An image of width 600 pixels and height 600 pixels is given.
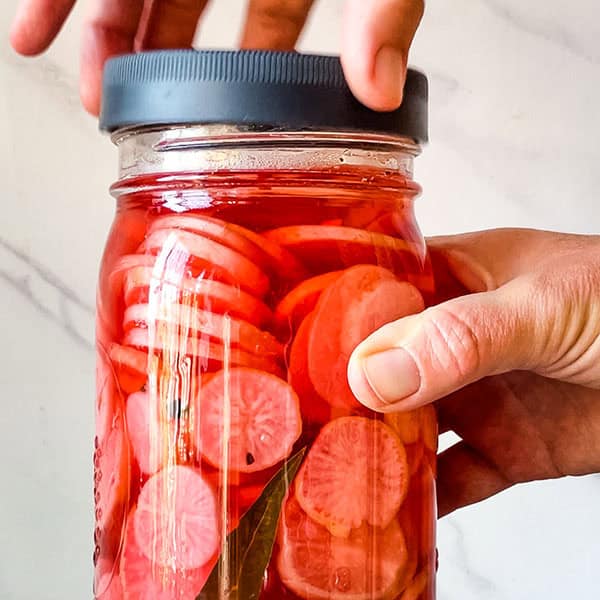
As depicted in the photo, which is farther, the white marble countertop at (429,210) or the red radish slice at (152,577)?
the white marble countertop at (429,210)

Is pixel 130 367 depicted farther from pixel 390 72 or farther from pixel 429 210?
pixel 429 210

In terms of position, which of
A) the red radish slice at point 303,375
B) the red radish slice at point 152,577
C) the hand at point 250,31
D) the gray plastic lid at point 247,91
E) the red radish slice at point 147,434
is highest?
the hand at point 250,31

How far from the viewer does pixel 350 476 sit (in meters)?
0.49

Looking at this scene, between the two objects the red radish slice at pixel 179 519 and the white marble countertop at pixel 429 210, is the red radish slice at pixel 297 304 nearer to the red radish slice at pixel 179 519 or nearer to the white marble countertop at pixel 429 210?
the red radish slice at pixel 179 519

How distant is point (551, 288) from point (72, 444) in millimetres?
528

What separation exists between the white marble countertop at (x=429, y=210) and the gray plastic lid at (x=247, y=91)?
0.39 m

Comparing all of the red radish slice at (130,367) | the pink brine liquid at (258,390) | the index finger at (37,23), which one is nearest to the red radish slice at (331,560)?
the pink brine liquid at (258,390)

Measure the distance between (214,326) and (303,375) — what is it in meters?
0.05

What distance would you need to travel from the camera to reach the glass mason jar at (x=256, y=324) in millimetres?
470

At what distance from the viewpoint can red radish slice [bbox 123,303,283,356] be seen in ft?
1.55

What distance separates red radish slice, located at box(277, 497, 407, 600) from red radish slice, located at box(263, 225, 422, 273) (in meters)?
0.12

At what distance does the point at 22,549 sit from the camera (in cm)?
91

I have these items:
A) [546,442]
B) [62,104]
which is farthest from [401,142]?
[62,104]

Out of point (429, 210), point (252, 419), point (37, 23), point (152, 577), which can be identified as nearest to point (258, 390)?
point (252, 419)
